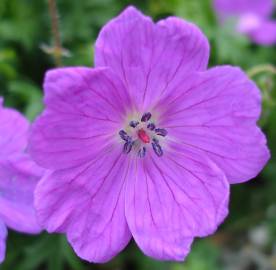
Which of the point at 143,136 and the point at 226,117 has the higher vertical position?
the point at 226,117

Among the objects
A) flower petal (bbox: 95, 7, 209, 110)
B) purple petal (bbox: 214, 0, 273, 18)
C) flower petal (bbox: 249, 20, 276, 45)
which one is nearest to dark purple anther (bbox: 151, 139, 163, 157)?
flower petal (bbox: 95, 7, 209, 110)

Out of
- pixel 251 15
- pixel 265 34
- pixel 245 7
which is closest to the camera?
pixel 265 34

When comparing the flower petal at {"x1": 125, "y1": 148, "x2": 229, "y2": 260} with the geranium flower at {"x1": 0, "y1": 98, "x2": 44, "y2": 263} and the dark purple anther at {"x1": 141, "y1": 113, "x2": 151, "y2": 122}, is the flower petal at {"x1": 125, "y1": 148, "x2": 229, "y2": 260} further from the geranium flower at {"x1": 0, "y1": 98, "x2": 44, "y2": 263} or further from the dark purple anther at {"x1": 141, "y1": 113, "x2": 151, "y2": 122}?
the geranium flower at {"x1": 0, "y1": 98, "x2": 44, "y2": 263}

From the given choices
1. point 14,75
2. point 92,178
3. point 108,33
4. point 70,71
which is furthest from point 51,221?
point 14,75

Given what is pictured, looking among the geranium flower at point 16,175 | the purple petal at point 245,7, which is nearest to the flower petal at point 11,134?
the geranium flower at point 16,175

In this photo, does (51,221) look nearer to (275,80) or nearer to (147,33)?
(147,33)

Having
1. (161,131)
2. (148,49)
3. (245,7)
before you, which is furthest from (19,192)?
(245,7)

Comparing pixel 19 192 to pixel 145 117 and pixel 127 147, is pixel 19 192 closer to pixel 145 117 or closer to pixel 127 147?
pixel 127 147

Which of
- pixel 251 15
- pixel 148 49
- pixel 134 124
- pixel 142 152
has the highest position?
pixel 148 49
